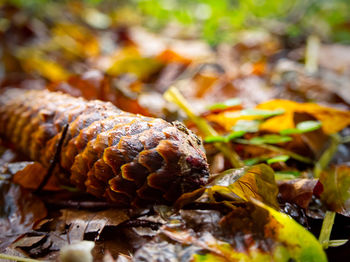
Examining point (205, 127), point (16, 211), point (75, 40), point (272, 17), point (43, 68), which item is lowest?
point (16, 211)

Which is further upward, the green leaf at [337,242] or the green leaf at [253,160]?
the green leaf at [253,160]

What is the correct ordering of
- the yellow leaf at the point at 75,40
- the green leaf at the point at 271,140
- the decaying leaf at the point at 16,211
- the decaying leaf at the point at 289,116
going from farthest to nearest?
the yellow leaf at the point at 75,40 → the decaying leaf at the point at 289,116 → the green leaf at the point at 271,140 → the decaying leaf at the point at 16,211

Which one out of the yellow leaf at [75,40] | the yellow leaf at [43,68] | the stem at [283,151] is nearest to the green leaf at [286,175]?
the stem at [283,151]

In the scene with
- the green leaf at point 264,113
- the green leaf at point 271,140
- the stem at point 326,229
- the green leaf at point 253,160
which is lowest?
the stem at point 326,229

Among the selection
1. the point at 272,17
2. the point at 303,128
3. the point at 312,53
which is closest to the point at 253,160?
the point at 303,128

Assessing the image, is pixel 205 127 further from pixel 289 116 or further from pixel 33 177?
pixel 33 177

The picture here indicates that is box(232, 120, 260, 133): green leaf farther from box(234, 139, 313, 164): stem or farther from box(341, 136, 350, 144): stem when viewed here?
box(341, 136, 350, 144): stem

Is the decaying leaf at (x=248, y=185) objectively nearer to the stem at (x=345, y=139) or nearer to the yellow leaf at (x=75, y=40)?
the stem at (x=345, y=139)
